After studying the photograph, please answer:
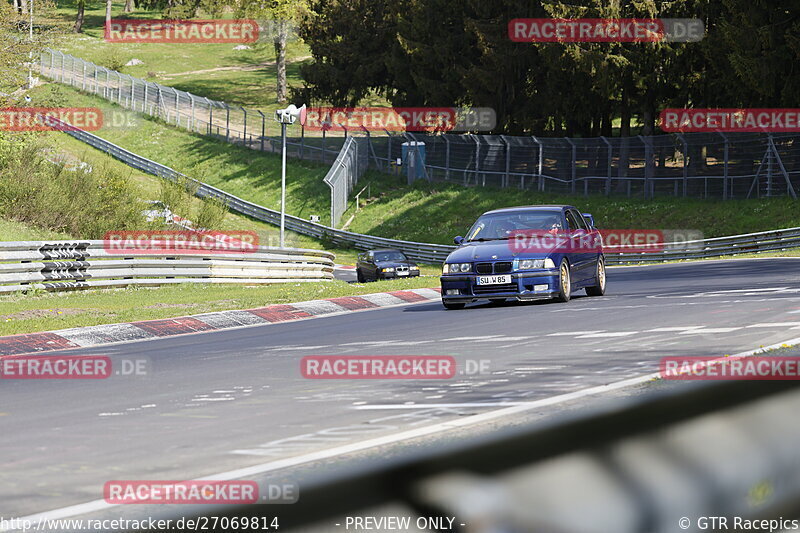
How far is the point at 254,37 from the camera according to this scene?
9569cm

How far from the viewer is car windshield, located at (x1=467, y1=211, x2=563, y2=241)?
18.7 metres

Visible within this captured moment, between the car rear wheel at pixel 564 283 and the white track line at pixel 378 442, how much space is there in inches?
364

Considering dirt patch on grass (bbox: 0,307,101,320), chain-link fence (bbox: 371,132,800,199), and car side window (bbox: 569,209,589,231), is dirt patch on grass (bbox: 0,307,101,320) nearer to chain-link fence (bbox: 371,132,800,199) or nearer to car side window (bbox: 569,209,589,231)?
car side window (bbox: 569,209,589,231)

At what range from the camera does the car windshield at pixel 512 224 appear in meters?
18.7

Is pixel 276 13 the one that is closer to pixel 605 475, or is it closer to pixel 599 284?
pixel 599 284

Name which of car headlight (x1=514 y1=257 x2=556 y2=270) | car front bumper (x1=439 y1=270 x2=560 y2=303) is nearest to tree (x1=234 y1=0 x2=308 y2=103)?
car front bumper (x1=439 y1=270 x2=560 y2=303)

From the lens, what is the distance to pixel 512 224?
18906 millimetres

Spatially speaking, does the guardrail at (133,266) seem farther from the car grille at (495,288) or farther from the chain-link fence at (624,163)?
the chain-link fence at (624,163)

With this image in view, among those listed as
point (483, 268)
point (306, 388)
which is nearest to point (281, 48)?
point (483, 268)

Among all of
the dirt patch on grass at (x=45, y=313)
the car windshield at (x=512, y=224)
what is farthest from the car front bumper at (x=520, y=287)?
the dirt patch on grass at (x=45, y=313)

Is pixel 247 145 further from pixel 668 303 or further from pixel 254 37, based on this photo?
pixel 668 303

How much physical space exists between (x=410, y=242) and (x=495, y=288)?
3226 centimetres

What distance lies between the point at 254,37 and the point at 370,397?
9057 centimetres

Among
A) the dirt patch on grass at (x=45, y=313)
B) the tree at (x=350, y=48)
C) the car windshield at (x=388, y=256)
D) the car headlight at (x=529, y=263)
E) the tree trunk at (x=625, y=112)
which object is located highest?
the tree at (x=350, y=48)
